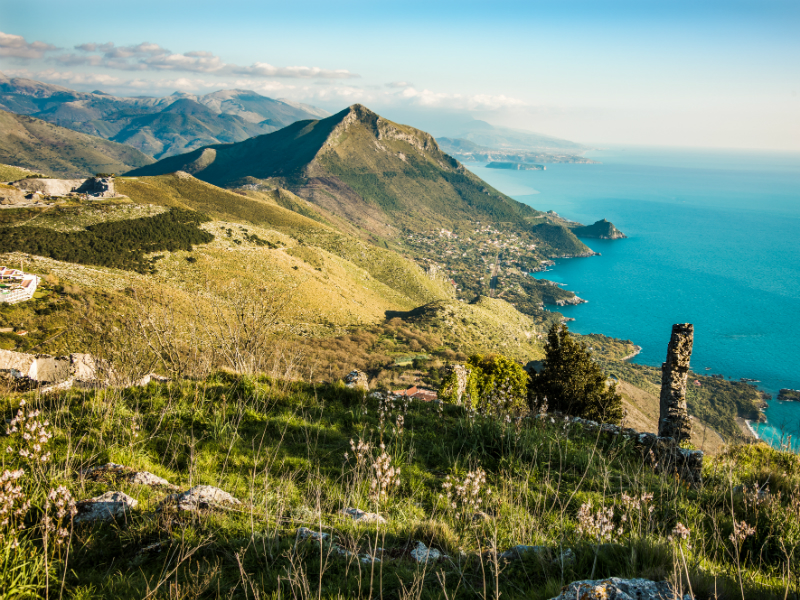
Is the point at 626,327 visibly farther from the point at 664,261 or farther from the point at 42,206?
the point at 42,206

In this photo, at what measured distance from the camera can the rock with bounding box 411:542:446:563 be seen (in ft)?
10.5

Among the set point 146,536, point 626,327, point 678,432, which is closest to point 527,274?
point 626,327

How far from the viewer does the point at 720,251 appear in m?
177

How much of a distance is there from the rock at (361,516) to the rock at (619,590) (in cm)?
195

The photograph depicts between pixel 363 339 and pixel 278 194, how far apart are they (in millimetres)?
123128

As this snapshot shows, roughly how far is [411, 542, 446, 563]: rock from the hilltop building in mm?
47871

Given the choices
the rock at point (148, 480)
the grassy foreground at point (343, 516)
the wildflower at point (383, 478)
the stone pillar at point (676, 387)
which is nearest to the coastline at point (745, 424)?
the stone pillar at point (676, 387)

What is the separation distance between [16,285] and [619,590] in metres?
51.8

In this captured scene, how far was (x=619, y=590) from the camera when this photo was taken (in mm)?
2162

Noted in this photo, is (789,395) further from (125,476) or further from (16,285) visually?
(16,285)

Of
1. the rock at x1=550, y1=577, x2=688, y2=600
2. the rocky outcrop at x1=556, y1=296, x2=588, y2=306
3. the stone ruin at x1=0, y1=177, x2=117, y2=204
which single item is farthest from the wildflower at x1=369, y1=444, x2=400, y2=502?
the rocky outcrop at x1=556, y1=296, x2=588, y2=306

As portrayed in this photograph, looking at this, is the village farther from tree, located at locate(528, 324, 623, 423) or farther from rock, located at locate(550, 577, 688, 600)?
rock, located at locate(550, 577, 688, 600)

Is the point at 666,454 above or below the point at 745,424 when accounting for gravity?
above

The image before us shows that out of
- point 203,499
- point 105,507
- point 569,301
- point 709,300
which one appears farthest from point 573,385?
point 709,300
